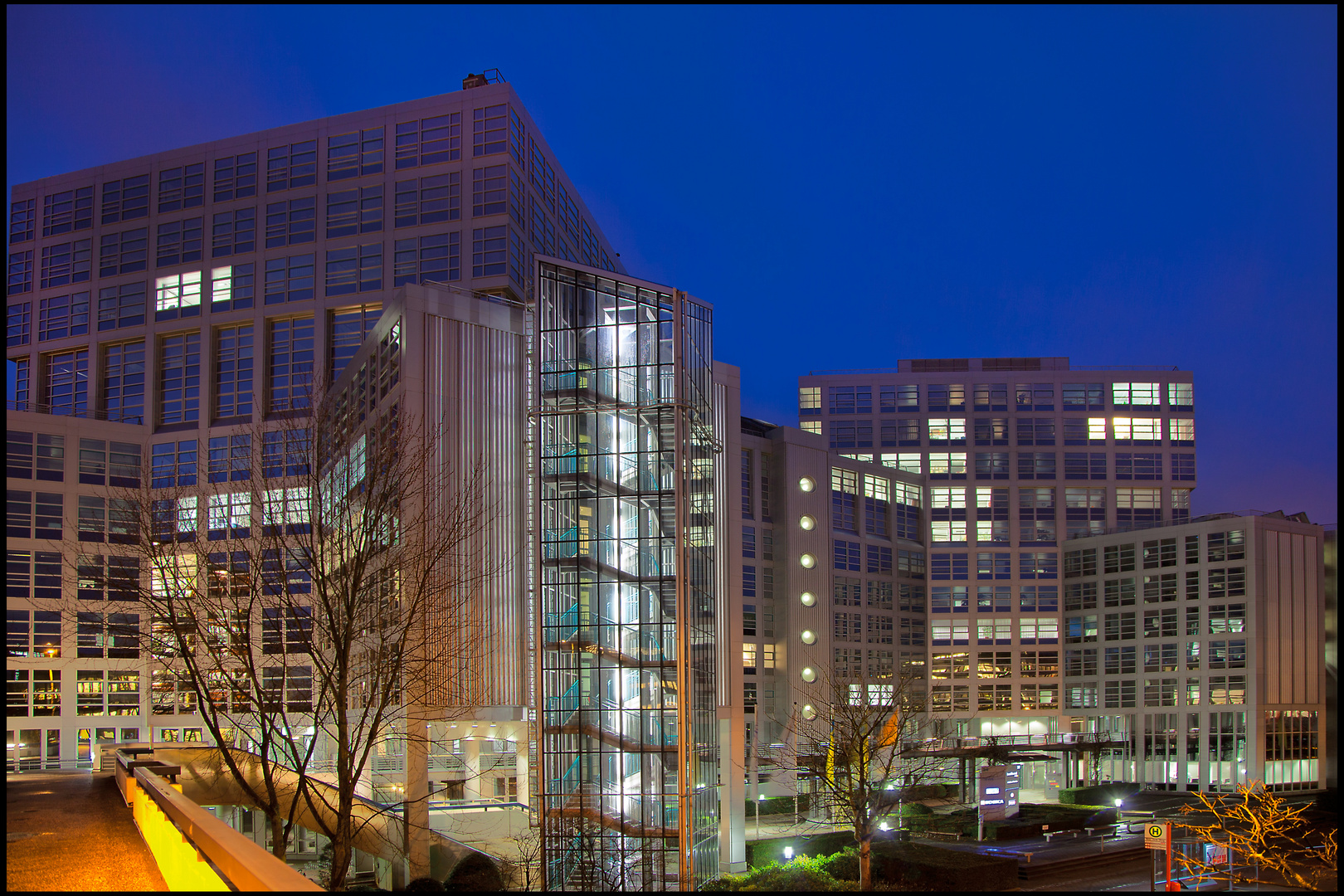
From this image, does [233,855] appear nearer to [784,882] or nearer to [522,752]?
[784,882]

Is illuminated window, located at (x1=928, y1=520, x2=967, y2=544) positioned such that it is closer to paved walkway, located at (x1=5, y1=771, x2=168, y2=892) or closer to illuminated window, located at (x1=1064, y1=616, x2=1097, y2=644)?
illuminated window, located at (x1=1064, y1=616, x2=1097, y2=644)

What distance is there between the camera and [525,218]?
212 ft

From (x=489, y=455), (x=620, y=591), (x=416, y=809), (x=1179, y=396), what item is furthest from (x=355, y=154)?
(x=1179, y=396)

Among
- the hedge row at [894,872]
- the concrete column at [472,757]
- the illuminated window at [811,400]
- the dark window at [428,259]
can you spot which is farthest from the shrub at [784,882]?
the illuminated window at [811,400]

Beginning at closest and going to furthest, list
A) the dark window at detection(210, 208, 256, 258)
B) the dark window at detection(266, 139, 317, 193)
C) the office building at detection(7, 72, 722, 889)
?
1. the office building at detection(7, 72, 722, 889)
2. the dark window at detection(266, 139, 317, 193)
3. the dark window at detection(210, 208, 256, 258)

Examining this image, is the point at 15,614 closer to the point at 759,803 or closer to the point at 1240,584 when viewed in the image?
the point at 759,803

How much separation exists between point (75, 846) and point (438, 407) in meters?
23.2

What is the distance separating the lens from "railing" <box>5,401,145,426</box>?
72562 mm

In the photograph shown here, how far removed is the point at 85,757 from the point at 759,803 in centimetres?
3994

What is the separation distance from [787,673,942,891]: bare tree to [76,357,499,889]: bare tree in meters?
13.3

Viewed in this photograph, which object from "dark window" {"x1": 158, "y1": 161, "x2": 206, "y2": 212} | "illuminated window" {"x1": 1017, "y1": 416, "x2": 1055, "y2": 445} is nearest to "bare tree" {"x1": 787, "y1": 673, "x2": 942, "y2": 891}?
"illuminated window" {"x1": 1017, "y1": 416, "x2": 1055, "y2": 445}

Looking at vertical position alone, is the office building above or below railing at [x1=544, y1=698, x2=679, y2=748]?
above

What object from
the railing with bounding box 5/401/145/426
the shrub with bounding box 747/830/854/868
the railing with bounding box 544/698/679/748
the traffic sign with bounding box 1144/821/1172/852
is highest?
the railing with bounding box 5/401/145/426

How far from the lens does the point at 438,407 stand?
40500 mm
